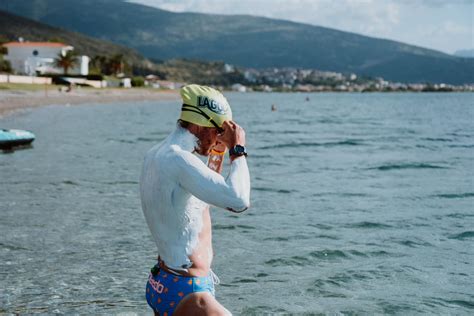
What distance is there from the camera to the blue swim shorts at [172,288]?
155 inches

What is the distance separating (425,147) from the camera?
3522 cm

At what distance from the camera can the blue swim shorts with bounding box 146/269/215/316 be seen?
393cm

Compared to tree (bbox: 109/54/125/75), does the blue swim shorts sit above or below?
below

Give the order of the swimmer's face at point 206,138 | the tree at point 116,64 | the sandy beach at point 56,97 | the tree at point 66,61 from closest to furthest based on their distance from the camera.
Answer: the swimmer's face at point 206,138, the sandy beach at point 56,97, the tree at point 66,61, the tree at point 116,64

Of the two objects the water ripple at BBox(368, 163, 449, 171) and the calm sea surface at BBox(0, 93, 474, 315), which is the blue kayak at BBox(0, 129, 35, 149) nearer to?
the calm sea surface at BBox(0, 93, 474, 315)

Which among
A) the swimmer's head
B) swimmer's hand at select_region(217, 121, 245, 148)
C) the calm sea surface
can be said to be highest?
the swimmer's head

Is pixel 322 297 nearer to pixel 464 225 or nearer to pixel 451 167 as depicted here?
pixel 464 225

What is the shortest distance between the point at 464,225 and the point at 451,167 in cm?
1248

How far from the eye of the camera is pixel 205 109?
12.8 feet

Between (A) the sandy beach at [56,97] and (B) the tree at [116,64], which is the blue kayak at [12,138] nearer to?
(A) the sandy beach at [56,97]

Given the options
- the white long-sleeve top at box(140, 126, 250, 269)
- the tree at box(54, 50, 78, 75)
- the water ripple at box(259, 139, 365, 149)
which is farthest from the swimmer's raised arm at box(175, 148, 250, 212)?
the tree at box(54, 50, 78, 75)

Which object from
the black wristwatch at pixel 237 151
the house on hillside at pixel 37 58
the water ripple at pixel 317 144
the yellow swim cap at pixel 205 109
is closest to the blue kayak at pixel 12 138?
the water ripple at pixel 317 144

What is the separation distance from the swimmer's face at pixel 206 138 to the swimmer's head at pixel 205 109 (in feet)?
0.16

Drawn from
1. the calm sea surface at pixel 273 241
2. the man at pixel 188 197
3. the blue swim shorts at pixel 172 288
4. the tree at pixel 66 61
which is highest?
the tree at pixel 66 61
